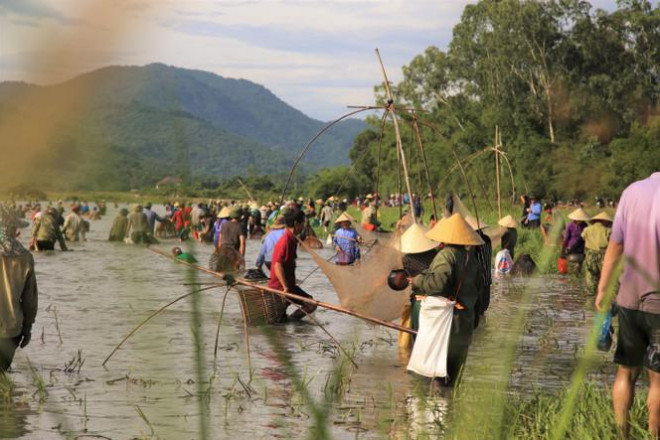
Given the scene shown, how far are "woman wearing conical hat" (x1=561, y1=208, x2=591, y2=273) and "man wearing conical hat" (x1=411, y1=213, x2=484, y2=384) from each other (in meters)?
9.74

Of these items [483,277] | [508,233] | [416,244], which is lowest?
[508,233]

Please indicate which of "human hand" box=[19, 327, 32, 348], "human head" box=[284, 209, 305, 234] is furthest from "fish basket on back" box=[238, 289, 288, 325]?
"human hand" box=[19, 327, 32, 348]

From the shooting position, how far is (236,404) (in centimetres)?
802

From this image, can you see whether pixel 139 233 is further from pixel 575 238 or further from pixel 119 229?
pixel 575 238

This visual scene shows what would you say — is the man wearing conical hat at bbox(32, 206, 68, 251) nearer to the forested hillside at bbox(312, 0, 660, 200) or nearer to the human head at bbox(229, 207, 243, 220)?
the human head at bbox(229, 207, 243, 220)

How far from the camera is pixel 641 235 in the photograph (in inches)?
186

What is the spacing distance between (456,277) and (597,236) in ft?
25.4

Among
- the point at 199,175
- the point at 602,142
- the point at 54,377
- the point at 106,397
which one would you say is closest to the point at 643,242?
the point at 199,175

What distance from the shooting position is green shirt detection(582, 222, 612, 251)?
48.9 feet

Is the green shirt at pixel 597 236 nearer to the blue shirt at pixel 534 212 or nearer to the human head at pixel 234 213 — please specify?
the human head at pixel 234 213

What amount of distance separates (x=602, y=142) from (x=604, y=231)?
55.3 meters

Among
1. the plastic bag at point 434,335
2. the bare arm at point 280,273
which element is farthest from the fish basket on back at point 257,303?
the plastic bag at point 434,335

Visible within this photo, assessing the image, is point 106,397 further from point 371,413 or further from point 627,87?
point 627,87

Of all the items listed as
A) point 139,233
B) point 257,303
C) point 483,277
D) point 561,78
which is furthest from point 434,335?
point 561,78
